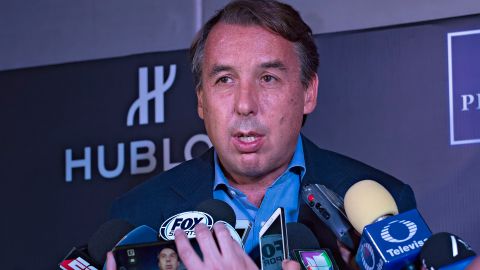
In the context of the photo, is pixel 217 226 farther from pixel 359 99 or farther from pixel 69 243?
pixel 69 243

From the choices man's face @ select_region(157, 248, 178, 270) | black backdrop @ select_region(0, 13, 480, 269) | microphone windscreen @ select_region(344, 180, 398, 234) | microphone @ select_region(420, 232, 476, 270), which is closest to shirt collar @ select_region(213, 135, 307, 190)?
black backdrop @ select_region(0, 13, 480, 269)

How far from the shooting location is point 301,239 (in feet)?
6.63

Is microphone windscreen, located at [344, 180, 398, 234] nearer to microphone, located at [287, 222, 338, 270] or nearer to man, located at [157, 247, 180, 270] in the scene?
microphone, located at [287, 222, 338, 270]

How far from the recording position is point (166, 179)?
2855 millimetres

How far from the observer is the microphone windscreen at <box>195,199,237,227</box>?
2.08 meters

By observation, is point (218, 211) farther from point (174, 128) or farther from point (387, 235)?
point (174, 128)

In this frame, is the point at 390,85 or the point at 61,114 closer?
the point at 390,85

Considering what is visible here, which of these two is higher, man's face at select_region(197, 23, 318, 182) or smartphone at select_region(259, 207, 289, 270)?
man's face at select_region(197, 23, 318, 182)

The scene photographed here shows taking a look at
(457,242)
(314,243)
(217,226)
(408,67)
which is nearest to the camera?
(457,242)

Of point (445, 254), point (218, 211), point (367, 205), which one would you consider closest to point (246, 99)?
point (218, 211)

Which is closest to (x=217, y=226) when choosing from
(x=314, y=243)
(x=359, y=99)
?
(x=314, y=243)

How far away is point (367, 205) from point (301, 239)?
18cm

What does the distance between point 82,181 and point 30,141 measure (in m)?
0.30

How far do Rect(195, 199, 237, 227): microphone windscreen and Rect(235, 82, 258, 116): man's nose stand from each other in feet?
1.66
